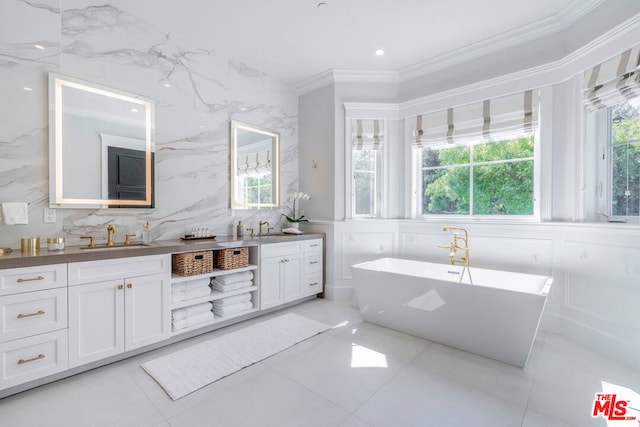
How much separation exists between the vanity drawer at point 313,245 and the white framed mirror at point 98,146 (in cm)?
174

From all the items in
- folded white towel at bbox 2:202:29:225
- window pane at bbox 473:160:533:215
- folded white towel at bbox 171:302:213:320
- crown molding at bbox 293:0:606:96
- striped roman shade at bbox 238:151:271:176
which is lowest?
folded white towel at bbox 171:302:213:320

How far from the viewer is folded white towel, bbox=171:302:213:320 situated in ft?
8.36

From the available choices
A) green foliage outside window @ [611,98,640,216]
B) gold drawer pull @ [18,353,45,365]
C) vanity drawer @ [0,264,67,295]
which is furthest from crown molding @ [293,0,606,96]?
gold drawer pull @ [18,353,45,365]

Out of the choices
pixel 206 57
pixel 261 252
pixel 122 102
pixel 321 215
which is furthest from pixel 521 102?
pixel 122 102

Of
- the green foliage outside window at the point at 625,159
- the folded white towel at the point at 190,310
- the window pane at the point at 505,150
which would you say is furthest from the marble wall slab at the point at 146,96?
the green foliage outside window at the point at 625,159

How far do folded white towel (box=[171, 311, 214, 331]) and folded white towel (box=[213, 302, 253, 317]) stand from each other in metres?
0.09

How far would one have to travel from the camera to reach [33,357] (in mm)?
1839

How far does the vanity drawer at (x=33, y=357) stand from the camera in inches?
69.0

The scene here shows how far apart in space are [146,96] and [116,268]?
1643 mm

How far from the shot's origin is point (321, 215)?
394 centimetres

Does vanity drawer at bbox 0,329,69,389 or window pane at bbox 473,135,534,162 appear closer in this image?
vanity drawer at bbox 0,329,69,389

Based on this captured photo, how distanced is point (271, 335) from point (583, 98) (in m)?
3.53

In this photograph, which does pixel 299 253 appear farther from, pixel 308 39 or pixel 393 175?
pixel 308 39

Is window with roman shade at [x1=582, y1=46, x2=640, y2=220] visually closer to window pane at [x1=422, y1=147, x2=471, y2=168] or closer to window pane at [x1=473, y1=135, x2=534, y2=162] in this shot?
window pane at [x1=473, y1=135, x2=534, y2=162]
